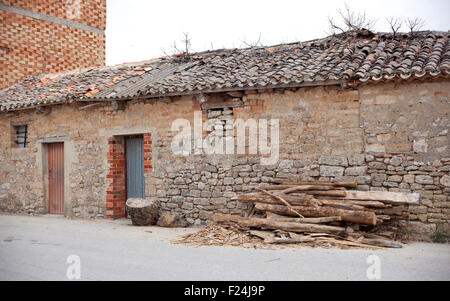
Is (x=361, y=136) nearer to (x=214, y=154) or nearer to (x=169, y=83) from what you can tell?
(x=214, y=154)

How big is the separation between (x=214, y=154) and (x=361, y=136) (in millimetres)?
2994

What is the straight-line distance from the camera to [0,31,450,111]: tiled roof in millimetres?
7855

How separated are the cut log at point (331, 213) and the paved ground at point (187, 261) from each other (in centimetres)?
68

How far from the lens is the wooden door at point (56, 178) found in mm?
11828

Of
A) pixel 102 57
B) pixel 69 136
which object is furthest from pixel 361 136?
pixel 102 57

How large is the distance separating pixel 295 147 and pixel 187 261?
138 inches

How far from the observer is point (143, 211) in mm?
9375

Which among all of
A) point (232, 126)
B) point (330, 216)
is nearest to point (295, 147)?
point (232, 126)

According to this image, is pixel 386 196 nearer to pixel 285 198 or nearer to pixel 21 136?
pixel 285 198

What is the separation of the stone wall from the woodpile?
1.19 ft

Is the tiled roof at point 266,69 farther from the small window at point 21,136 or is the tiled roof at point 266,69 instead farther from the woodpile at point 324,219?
the woodpile at point 324,219

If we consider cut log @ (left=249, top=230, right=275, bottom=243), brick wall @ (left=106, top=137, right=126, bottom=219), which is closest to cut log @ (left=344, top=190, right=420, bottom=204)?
cut log @ (left=249, top=230, right=275, bottom=243)

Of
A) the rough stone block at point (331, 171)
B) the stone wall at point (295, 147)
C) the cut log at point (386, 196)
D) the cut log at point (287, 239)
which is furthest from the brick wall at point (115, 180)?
the cut log at point (386, 196)
